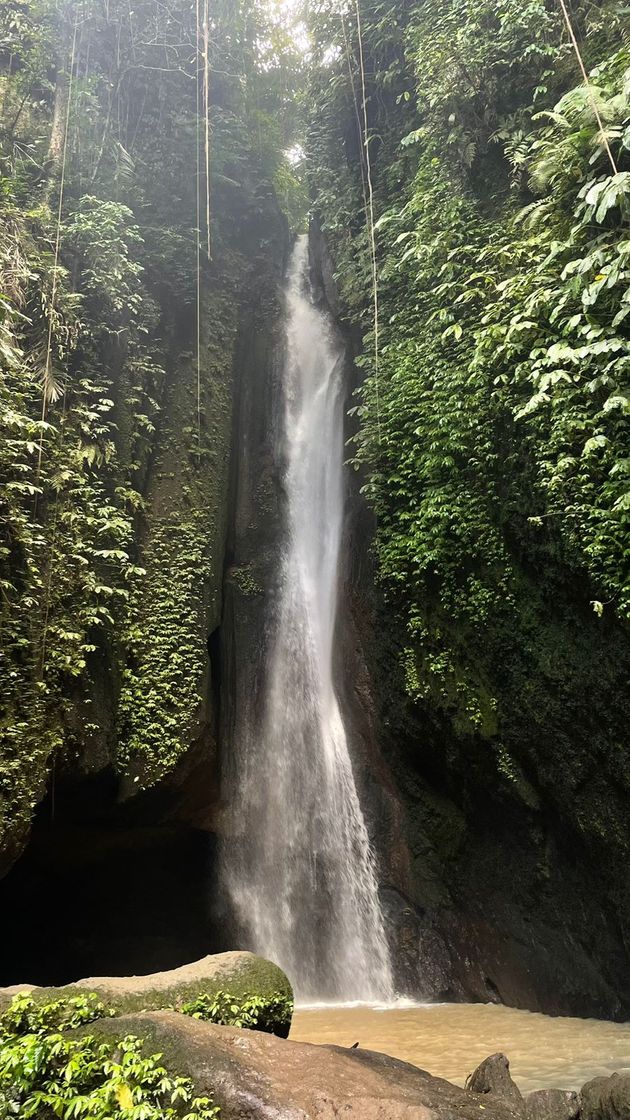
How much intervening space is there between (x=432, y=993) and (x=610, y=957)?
226 centimetres

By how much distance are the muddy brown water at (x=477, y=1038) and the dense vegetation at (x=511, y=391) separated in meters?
1.64

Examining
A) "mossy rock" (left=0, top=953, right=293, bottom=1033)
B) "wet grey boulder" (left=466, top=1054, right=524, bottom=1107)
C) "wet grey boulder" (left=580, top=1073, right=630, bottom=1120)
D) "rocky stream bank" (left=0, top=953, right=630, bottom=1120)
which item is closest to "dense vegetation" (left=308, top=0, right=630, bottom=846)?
"wet grey boulder" (left=466, top=1054, right=524, bottom=1107)

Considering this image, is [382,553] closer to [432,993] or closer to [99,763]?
[99,763]

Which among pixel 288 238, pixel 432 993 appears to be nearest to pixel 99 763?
pixel 432 993

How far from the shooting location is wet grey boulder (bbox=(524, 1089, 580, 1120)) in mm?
3670

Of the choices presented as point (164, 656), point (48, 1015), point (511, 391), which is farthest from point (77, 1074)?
point (511, 391)

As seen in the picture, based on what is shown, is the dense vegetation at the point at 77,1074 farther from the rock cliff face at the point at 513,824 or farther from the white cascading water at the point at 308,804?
the white cascading water at the point at 308,804

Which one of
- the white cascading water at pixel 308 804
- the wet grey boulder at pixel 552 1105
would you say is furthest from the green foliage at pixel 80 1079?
the white cascading water at pixel 308 804

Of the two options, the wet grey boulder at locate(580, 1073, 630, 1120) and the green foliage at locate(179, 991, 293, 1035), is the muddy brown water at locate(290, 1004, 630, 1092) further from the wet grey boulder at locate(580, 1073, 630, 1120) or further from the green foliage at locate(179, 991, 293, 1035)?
the green foliage at locate(179, 991, 293, 1035)

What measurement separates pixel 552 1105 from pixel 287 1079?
1.61 meters

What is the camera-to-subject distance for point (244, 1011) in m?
4.22

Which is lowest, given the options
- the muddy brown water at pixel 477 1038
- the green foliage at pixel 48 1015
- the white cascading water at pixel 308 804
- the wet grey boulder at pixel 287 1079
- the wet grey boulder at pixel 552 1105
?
the muddy brown water at pixel 477 1038

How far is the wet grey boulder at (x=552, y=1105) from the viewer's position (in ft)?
12.0

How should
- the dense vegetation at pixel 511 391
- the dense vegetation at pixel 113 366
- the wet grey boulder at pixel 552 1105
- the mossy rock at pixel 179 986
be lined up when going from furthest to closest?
the dense vegetation at pixel 113 366 → the dense vegetation at pixel 511 391 → the mossy rock at pixel 179 986 → the wet grey boulder at pixel 552 1105
